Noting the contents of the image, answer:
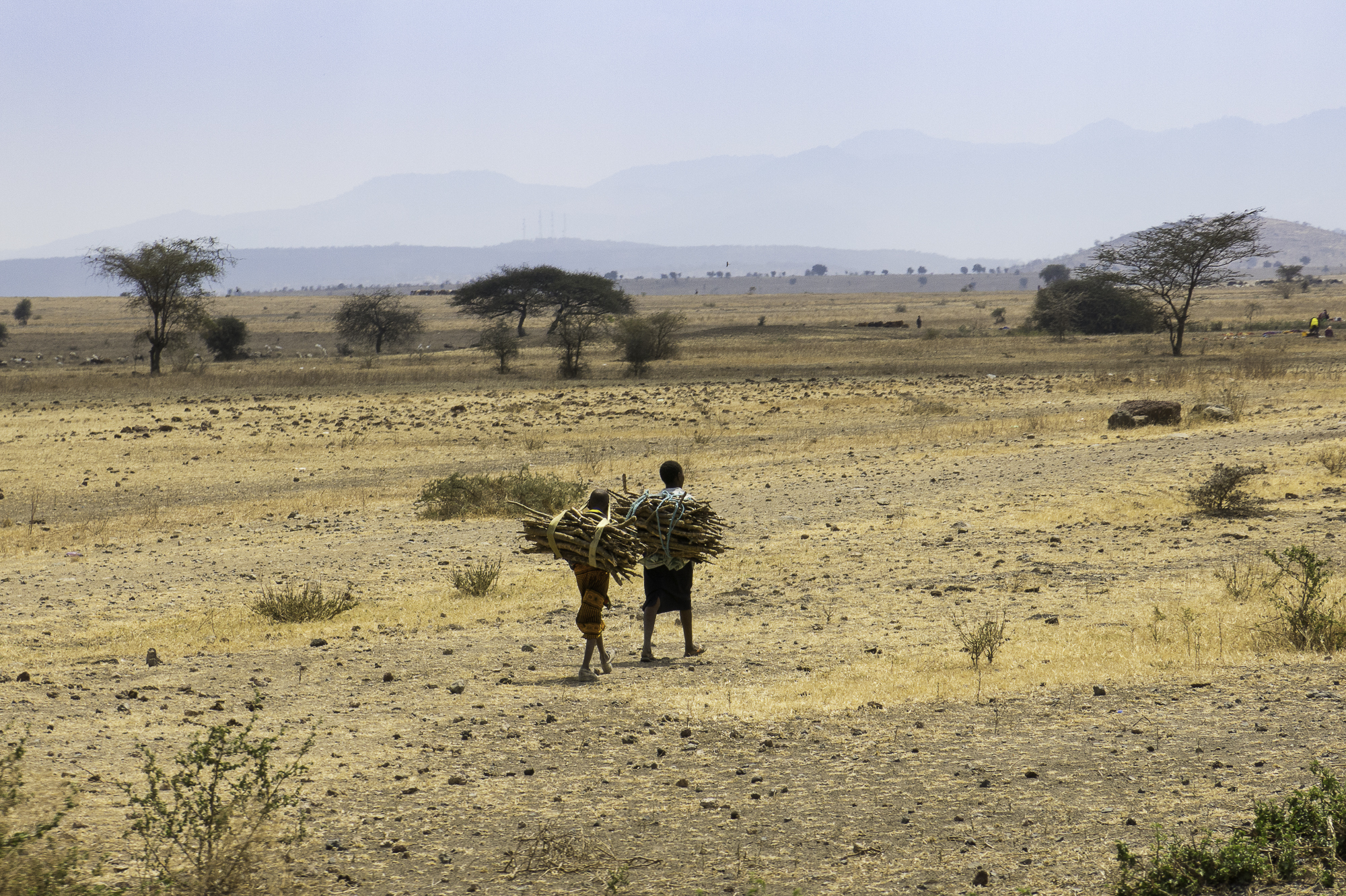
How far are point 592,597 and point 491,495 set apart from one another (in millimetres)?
9349

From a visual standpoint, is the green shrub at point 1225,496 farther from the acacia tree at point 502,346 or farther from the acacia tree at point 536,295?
the acacia tree at point 536,295

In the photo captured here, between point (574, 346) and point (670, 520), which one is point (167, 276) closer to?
point (574, 346)

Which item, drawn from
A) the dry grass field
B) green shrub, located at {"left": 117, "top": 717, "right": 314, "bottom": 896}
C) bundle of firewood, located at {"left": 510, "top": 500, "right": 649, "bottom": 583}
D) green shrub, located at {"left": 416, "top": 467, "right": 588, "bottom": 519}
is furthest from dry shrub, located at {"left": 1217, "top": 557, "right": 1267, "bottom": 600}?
green shrub, located at {"left": 416, "top": 467, "right": 588, "bottom": 519}

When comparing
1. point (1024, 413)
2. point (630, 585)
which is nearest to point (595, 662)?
point (630, 585)

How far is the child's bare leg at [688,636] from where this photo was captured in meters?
8.32

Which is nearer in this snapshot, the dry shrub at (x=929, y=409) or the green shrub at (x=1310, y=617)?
the green shrub at (x=1310, y=617)

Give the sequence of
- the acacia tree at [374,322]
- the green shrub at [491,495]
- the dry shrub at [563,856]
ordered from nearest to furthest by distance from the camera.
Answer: the dry shrub at [563,856] → the green shrub at [491,495] → the acacia tree at [374,322]

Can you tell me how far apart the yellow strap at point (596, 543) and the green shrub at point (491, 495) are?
7.98 metres

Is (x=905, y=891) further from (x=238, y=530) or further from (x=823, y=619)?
(x=238, y=530)

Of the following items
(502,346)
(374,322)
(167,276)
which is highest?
(167,276)

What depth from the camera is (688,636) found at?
8359 mm

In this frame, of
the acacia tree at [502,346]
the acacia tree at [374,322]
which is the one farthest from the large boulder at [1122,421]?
the acacia tree at [374,322]

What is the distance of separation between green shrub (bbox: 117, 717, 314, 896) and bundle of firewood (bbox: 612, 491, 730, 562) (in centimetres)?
333

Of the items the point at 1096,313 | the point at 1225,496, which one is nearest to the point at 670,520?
the point at 1225,496
